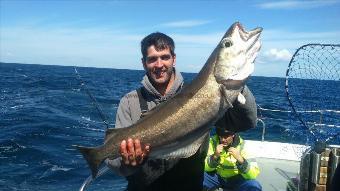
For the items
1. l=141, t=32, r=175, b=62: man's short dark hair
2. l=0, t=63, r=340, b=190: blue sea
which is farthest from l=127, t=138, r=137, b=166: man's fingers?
l=0, t=63, r=340, b=190: blue sea

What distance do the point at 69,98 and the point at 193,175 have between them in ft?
105

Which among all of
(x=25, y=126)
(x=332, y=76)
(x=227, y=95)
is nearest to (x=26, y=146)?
(x=25, y=126)

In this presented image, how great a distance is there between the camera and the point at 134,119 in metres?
4.99

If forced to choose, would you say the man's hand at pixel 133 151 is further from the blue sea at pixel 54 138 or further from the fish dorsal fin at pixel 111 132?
the blue sea at pixel 54 138

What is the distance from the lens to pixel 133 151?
4508mm

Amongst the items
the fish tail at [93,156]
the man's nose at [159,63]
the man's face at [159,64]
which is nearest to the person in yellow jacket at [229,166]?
the man's face at [159,64]

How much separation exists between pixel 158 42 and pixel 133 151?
4.28 ft

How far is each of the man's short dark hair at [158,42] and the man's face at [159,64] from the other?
0.05 metres

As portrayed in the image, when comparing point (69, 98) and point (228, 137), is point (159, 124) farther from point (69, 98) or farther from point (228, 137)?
point (69, 98)

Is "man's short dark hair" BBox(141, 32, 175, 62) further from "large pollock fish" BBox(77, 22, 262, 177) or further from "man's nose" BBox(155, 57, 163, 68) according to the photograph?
"large pollock fish" BBox(77, 22, 262, 177)

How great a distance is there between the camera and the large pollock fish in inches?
165

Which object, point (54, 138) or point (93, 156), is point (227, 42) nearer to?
point (93, 156)

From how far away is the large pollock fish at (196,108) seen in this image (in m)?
4.20

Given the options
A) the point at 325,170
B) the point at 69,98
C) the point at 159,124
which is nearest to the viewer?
the point at 159,124
